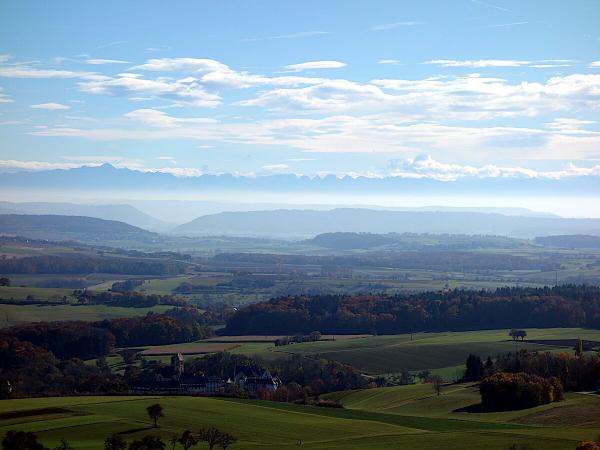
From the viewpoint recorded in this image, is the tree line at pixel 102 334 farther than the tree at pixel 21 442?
Yes

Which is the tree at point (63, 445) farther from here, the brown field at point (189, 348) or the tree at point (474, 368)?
the brown field at point (189, 348)

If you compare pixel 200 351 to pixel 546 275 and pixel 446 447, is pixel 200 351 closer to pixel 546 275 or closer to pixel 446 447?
pixel 446 447

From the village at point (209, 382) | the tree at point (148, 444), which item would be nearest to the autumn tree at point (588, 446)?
the tree at point (148, 444)

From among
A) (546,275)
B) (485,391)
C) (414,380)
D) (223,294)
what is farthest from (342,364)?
(546,275)

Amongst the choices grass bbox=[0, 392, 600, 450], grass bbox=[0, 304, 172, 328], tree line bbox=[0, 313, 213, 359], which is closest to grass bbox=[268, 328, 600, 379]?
tree line bbox=[0, 313, 213, 359]

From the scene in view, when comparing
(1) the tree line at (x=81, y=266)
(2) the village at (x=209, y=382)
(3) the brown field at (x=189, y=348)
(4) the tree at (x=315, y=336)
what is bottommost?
(2) the village at (x=209, y=382)

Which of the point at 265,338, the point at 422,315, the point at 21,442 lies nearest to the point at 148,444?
the point at 21,442
